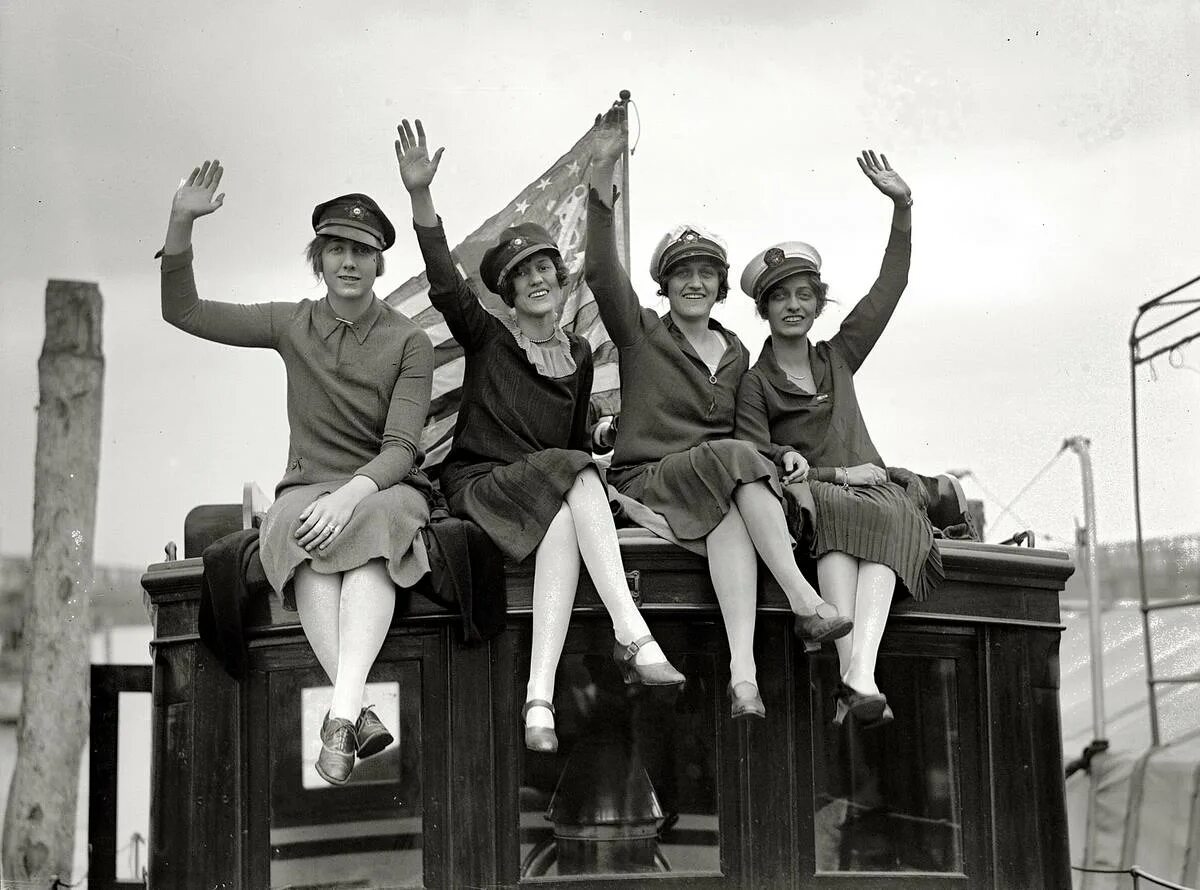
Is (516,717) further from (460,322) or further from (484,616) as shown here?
(460,322)

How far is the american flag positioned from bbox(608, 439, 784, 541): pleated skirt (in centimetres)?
123

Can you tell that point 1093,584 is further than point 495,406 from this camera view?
Yes

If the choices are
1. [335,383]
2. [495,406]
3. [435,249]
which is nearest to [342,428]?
[335,383]

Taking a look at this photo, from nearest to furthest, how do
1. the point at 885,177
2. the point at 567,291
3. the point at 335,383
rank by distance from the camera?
the point at 335,383
the point at 885,177
the point at 567,291

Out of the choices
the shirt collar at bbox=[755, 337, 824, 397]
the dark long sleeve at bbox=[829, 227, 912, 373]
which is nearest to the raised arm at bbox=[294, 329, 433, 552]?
the shirt collar at bbox=[755, 337, 824, 397]

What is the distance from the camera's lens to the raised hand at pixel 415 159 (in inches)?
145

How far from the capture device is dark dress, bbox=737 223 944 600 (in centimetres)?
360

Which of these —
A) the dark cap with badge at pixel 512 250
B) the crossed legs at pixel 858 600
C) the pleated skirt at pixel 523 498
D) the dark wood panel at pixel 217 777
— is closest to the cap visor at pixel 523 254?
the dark cap with badge at pixel 512 250

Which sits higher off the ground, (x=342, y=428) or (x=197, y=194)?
(x=197, y=194)

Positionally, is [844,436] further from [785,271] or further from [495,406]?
[495,406]

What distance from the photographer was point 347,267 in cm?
378

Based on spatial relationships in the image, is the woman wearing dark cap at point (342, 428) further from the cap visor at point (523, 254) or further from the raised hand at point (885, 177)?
the raised hand at point (885, 177)

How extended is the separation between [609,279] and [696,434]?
46 centimetres

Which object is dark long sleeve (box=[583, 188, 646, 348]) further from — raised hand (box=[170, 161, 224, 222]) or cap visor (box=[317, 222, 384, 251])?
raised hand (box=[170, 161, 224, 222])
